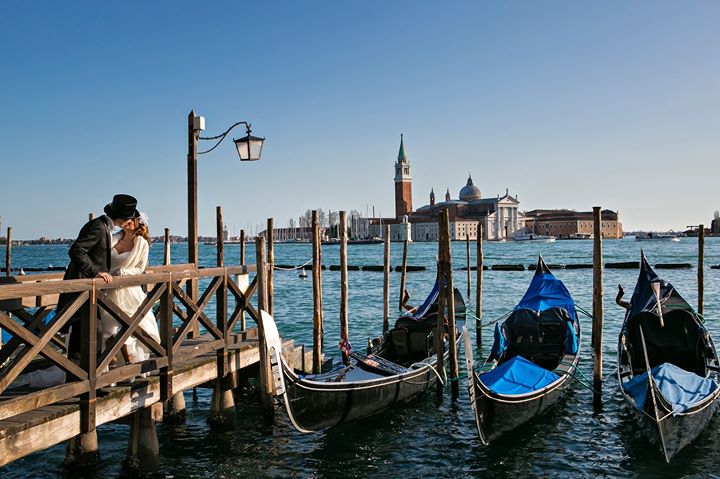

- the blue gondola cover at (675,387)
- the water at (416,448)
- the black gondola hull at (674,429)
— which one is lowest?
the water at (416,448)

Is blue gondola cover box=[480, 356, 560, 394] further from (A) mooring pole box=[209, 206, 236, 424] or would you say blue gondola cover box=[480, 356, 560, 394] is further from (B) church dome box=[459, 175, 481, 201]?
(B) church dome box=[459, 175, 481, 201]

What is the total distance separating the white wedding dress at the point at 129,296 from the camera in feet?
14.4

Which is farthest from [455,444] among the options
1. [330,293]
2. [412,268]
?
[412,268]

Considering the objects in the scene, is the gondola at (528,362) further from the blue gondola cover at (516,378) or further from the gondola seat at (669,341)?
the gondola seat at (669,341)

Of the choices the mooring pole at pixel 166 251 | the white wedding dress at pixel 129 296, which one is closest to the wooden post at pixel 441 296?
the white wedding dress at pixel 129 296

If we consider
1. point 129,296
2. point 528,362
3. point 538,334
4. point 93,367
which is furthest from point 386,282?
point 93,367

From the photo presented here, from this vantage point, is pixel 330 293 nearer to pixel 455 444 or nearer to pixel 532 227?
pixel 455 444

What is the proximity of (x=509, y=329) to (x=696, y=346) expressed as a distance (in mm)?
2370

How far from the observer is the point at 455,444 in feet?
20.7

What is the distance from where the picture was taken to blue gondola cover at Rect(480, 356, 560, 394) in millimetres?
6312

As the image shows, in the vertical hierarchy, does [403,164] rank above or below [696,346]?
above

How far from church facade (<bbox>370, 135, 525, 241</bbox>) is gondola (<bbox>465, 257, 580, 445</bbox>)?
96.8 meters

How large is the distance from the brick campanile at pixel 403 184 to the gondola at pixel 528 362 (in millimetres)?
105403

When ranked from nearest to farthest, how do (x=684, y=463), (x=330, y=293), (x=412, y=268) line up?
(x=684, y=463)
(x=330, y=293)
(x=412, y=268)
